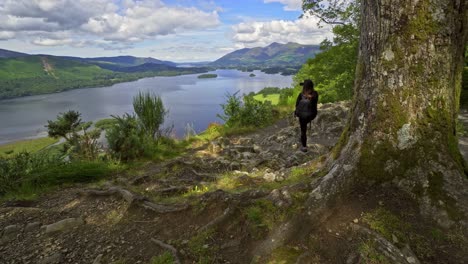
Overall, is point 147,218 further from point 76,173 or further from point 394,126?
point 76,173

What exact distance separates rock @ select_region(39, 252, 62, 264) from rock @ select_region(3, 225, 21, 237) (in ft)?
4.45

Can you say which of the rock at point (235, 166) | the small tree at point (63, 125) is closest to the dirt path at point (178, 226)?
the rock at point (235, 166)

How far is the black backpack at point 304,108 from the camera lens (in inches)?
304

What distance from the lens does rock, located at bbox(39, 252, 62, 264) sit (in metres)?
3.94

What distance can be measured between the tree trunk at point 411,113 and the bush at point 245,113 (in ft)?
45.6

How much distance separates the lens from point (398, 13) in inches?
132

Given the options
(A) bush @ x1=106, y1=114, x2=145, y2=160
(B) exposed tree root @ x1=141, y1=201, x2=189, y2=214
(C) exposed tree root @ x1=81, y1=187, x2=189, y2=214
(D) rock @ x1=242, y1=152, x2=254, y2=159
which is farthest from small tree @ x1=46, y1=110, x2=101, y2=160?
(B) exposed tree root @ x1=141, y1=201, x2=189, y2=214

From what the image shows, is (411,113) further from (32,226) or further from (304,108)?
(32,226)

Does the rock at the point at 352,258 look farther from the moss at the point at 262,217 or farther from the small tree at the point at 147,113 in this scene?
the small tree at the point at 147,113

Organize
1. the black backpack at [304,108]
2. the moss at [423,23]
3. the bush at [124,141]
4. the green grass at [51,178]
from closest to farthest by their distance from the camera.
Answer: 1. the moss at [423,23]
2. the green grass at [51,178]
3. the black backpack at [304,108]
4. the bush at [124,141]

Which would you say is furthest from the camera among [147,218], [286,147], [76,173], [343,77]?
[343,77]

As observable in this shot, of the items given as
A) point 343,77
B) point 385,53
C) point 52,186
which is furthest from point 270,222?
point 343,77

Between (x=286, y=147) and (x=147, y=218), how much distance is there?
7167 millimetres

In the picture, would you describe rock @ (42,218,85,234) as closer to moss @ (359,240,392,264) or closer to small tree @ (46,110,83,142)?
moss @ (359,240,392,264)
